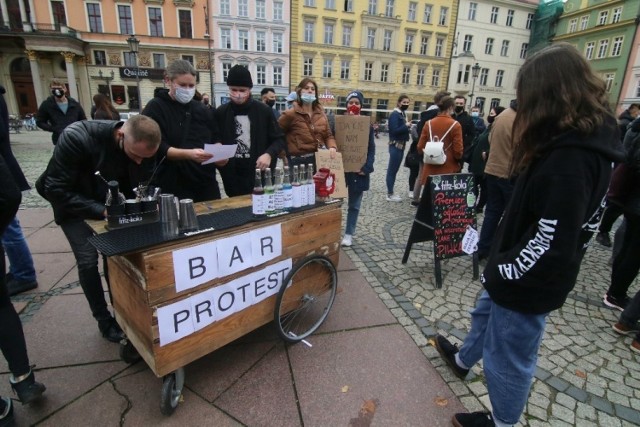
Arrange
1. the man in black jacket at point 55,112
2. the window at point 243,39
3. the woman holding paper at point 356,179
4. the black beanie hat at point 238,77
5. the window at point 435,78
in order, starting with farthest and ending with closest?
the window at point 435,78, the window at point 243,39, the man in black jacket at point 55,112, the woman holding paper at point 356,179, the black beanie hat at point 238,77

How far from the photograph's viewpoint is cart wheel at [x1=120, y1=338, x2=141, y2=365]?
225 centimetres

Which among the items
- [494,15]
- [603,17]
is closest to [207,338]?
[603,17]

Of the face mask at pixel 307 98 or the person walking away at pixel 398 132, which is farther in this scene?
the person walking away at pixel 398 132

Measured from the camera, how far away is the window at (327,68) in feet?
115

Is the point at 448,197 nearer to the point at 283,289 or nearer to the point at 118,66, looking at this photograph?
the point at 283,289

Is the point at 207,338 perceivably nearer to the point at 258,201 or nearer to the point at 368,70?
the point at 258,201

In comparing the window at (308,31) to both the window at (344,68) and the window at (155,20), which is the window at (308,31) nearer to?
the window at (344,68)

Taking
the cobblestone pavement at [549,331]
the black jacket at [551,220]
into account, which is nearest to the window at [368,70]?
the cobblestone pavement at [549,331]

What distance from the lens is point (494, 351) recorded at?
1.64 meters

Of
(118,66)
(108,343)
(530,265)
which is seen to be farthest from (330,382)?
(118,66)

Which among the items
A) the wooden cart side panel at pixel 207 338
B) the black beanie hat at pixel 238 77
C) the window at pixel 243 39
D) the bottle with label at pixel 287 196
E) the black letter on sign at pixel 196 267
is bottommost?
the wooden cart side panel at pixel 207 338

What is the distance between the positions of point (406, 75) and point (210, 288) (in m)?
40.5

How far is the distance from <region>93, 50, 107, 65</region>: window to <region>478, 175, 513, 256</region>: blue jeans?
122ft

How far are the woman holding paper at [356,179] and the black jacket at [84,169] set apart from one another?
8.19ft
